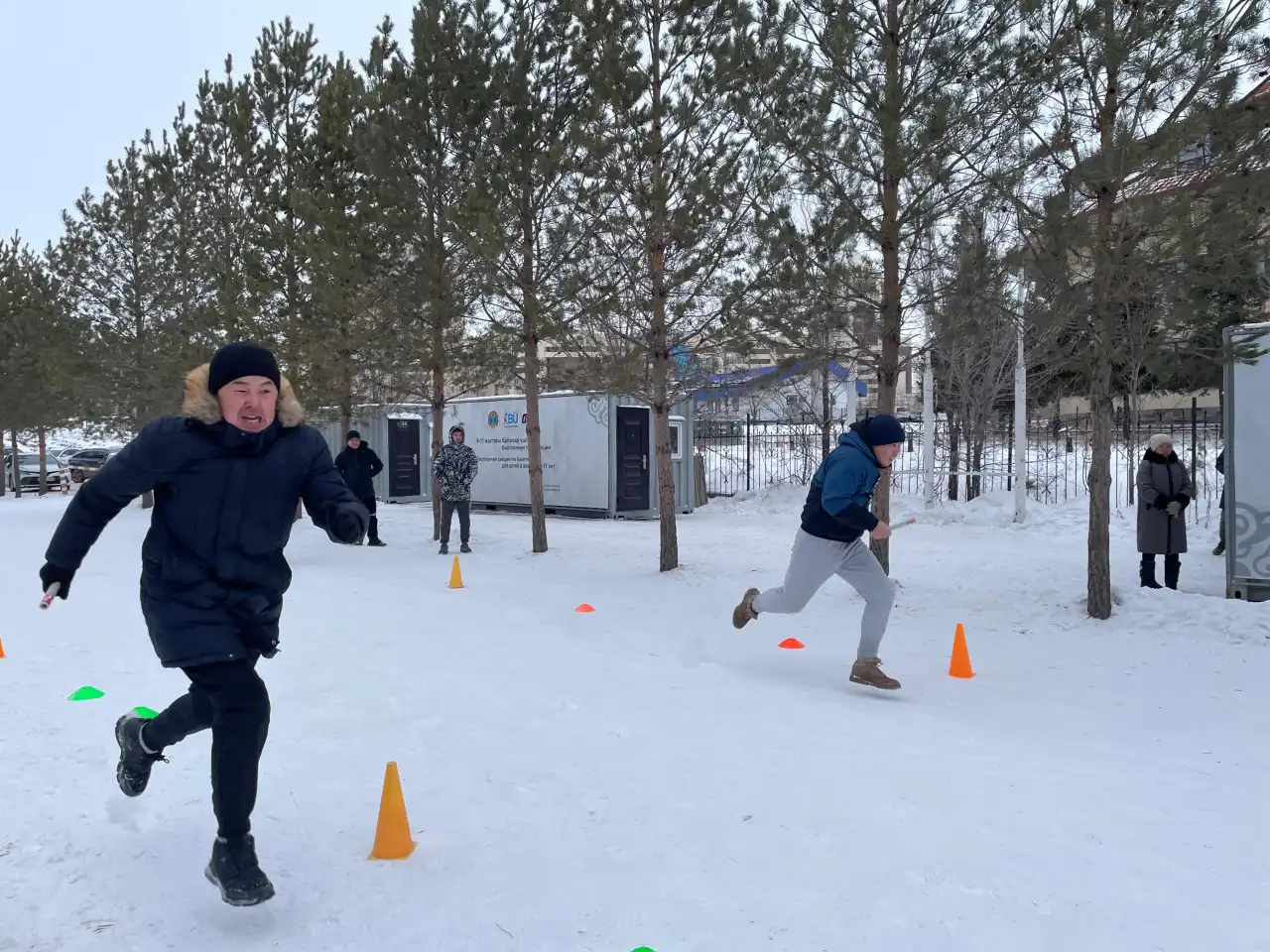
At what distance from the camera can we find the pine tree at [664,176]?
11.2 metres

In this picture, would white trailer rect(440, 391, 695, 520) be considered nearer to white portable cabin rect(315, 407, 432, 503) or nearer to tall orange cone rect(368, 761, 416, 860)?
white portable cabin rect(315, 407, 432, 503)

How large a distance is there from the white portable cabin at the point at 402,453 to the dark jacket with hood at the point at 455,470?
1144 cm

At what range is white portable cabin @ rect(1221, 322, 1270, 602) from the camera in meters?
8.87

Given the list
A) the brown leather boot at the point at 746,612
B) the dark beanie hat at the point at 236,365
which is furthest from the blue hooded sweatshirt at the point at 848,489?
the dark beanie hat at the point at 236,365

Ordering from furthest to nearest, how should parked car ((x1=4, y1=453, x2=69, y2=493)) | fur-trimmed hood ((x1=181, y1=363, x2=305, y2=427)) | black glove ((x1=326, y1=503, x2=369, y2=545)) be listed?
parked car ((x1=4, y1=453, x2=69, y2=493))
black glove ((x1=326, y1=503, x2=369, y2=545))
fur-trimmed hood ((x1=181, y1=363, x2=305, y2=427))

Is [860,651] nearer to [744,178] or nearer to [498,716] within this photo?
[498,716]

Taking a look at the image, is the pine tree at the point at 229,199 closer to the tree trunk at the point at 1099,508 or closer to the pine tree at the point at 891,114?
the pine tree at the point at 891,114

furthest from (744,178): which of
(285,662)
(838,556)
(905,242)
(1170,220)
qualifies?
(285,662)

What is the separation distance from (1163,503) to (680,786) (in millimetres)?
7662

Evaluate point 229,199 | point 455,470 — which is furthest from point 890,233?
point 229,199

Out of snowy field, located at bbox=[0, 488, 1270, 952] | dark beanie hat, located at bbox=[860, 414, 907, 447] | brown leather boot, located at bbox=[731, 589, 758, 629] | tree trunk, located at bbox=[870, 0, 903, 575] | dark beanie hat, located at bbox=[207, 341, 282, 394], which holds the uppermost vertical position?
tree trunk, located at bbox=[870, 0, 903, 575]

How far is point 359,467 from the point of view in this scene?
1492 cm

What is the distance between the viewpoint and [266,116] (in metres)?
20.1

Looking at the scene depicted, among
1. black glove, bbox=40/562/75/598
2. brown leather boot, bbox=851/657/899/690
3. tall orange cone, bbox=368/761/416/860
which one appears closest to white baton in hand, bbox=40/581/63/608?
black glove, bbox=40/562/75/598
